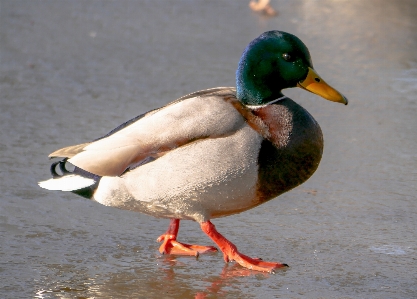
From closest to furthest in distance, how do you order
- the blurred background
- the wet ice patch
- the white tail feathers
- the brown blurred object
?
the blurred background
the wet ice patch
the white tail feathers
the brown blurred object

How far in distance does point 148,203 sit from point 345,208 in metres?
1.13

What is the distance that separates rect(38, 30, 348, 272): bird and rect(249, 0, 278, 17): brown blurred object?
4691mm

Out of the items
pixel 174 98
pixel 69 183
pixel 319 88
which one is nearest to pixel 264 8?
pixel 174 98

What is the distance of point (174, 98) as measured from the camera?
5977 millimetres

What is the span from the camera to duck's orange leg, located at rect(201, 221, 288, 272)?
11.8 ft

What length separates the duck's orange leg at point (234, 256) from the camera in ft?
11.8

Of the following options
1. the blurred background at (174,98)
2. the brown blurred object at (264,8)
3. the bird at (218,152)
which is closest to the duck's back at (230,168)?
the bird at (218,152)

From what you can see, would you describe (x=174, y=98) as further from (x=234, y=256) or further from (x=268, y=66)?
(x=234, y=256)

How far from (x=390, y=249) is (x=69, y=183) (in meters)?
1.50

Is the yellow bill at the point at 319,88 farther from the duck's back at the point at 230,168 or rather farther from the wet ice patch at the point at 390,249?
the wet ice patch at the point at 390,249

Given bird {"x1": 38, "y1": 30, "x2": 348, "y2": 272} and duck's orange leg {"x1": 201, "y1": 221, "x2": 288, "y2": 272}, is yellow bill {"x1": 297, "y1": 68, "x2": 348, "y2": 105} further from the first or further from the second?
duck's orange leg {"x1": 201, "y1": 221, "x2": 288, "y2": 272}

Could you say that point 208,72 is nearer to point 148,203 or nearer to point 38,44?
point 38,44

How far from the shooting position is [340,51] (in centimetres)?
728

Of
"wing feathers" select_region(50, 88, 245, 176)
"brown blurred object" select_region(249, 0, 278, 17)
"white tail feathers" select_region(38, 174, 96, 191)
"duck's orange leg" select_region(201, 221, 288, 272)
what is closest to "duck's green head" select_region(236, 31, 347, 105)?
"wing feathers" select_region(50, 88, 245, 176)
